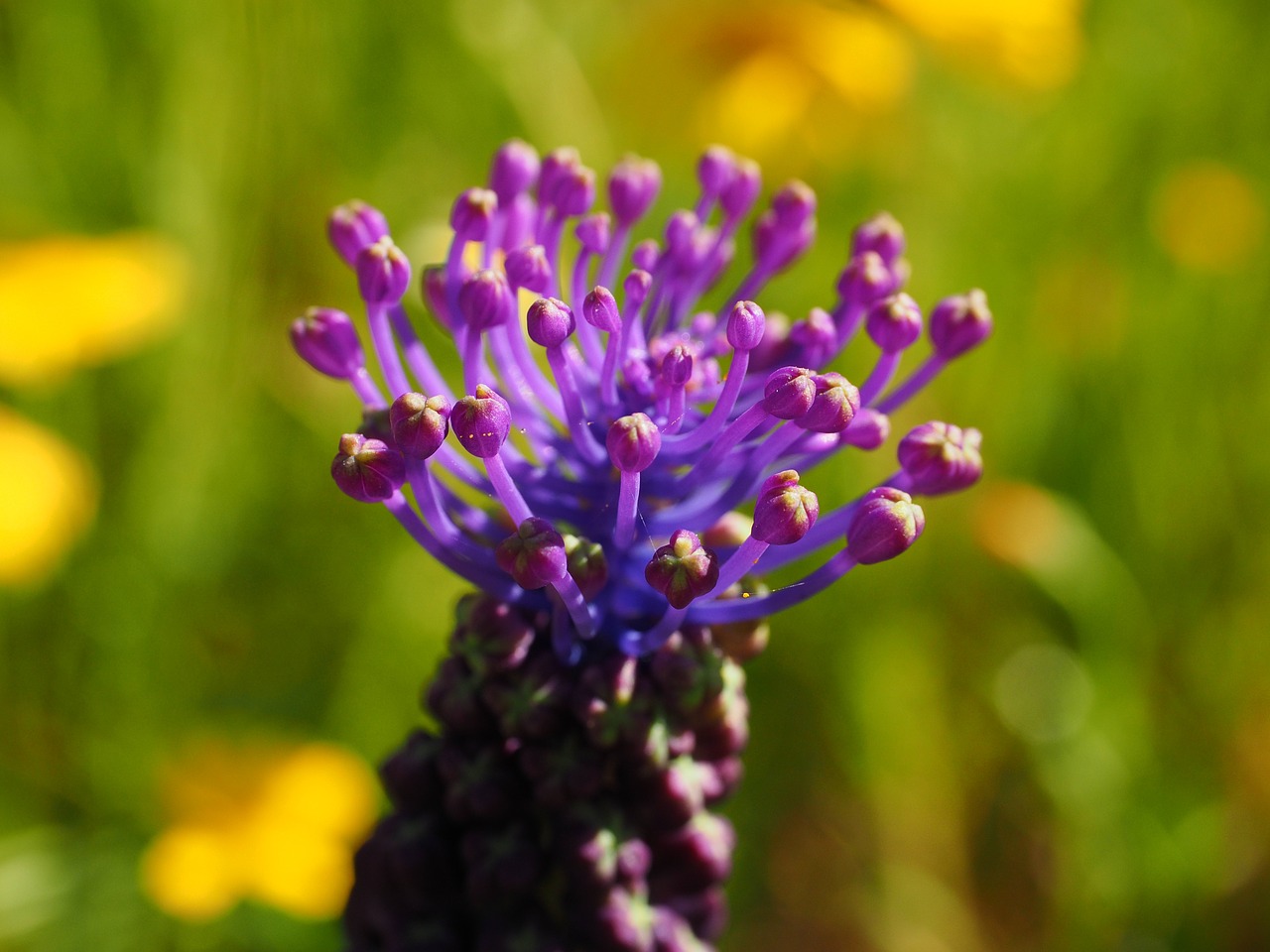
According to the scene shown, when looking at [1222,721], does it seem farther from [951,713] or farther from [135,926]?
[135,926]

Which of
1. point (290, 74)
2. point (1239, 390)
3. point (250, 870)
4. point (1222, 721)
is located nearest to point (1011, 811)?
point (1222, 721)

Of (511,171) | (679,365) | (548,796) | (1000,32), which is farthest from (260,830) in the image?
(1000,32)

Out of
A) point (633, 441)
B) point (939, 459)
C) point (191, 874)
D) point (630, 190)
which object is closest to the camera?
point (633, 441)

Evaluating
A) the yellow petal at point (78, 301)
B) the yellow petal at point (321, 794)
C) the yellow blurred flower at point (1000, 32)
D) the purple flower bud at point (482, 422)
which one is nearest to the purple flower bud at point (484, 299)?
the purple flower bud at point (482, 422)

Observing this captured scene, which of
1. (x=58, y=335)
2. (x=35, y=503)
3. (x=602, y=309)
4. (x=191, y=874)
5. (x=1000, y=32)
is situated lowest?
(x=191, y=874)

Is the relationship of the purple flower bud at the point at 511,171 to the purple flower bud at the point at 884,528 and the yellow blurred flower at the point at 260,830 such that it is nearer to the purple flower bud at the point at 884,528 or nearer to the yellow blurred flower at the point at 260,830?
the purple flower bud at the point at 884,528

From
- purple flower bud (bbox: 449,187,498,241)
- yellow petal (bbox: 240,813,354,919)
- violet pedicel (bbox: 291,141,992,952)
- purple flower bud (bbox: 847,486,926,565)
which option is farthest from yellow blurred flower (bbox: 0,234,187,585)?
purple flower bud (bbox: 847,486,926,565)

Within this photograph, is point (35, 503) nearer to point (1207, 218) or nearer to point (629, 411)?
point (629, 411)
